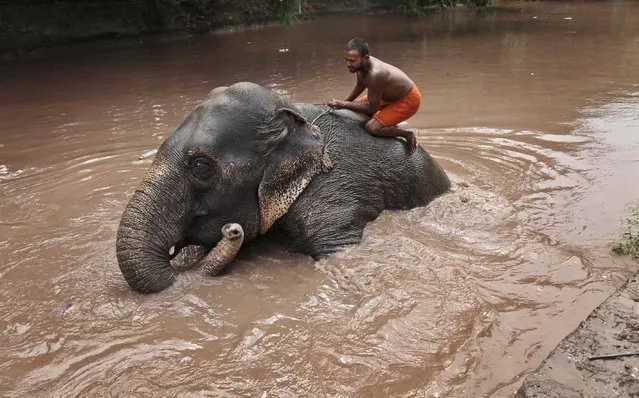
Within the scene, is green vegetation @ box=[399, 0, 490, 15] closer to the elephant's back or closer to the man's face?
the elephant's back

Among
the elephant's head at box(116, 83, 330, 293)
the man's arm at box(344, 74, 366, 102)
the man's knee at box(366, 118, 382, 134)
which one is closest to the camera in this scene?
the elephant's head at box(116, 83, 330, 293)

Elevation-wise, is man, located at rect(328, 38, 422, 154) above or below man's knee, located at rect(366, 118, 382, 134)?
above

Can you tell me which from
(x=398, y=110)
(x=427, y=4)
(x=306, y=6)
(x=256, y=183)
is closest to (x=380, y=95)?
(x=398, y=110)

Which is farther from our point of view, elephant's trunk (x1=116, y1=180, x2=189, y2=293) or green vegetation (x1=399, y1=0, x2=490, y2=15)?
green vegetation (x1=399, y1=0, x2=490, y2=15)

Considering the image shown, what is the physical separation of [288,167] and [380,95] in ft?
4.17

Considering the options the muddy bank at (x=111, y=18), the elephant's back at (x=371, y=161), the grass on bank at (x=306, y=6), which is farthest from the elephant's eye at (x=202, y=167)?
the muddy bank at (x=111, y=18)

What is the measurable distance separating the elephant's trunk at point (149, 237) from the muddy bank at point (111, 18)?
10.7 m

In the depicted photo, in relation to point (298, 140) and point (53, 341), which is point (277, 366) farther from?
point (298, 140)

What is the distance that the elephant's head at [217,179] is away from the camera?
13.9 ft

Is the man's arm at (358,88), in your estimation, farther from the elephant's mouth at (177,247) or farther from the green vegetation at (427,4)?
the green vegetation at (427,4)

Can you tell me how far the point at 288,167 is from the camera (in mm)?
Result: 4879

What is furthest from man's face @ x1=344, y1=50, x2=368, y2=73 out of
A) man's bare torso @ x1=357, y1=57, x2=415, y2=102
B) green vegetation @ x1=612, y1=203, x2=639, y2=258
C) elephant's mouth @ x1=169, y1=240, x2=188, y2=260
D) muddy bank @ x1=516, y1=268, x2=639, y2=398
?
muddy bank @ x1=516, y1=268, x2=639, y2=398

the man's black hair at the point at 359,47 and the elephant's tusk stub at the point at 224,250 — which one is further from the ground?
the man's black hair at the point at 359,47

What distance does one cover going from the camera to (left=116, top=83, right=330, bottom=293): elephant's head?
4.23 meters
